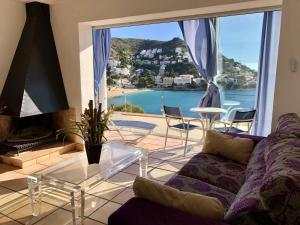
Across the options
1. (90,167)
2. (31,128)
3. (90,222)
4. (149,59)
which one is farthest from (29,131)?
(149,59)

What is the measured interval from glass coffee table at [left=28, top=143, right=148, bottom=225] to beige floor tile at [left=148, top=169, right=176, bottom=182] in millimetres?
369

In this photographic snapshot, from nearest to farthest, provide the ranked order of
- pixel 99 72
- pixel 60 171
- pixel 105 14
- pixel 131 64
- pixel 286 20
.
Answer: pixel 60 171
pixel 286 20
pixel 105 14
pixel 99 72
pixel 131 64

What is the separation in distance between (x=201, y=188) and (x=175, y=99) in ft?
11.1

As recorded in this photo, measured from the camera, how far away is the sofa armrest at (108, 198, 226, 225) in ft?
3.53

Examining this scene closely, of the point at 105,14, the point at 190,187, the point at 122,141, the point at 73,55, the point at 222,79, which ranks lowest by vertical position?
the point at 122,141

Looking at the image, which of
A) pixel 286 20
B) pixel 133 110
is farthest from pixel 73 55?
pixel 286 20

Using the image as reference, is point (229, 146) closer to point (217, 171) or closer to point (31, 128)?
point (217, 171)

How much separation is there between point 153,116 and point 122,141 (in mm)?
1332

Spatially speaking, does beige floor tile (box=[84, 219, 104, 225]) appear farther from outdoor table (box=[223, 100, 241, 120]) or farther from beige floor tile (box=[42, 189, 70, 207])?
outdoor table (box=[223, 100, 241, 120])

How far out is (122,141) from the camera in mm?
4426

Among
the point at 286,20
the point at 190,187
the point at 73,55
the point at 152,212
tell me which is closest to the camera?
the point at 152,212

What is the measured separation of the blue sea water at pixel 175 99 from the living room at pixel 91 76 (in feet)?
2.69

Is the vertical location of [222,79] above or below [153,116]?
above

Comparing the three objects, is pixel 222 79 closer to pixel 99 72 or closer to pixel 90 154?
pixel 99 72
